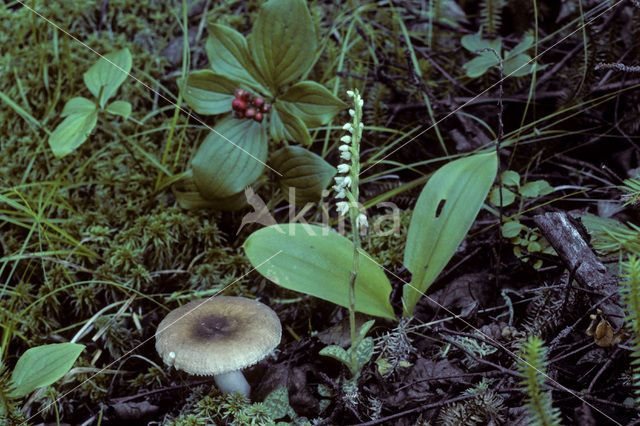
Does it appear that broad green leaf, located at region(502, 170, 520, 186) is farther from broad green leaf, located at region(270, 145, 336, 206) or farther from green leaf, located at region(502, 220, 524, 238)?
broad green leaf, located at region(270, 145, 336, 206)

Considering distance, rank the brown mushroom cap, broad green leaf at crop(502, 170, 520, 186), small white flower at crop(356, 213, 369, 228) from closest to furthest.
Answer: small white flower at crop(356, 213, 369, 228) < the brown mushroom cap < broad green leaf at crop(502, 170, 520, 186)

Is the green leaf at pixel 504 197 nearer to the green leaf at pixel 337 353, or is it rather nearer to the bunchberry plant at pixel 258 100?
the bunchberry plant at pixel 258 100

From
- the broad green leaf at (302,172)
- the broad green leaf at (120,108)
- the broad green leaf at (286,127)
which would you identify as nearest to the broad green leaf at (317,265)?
the broad green leaf at (302,172)

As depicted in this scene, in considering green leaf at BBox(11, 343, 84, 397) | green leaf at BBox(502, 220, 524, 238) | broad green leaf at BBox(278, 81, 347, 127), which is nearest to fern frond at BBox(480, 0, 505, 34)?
broad green leaf at BBox(278, 81, 347, 127)

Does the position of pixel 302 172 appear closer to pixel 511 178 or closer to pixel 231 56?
pixel 231 56

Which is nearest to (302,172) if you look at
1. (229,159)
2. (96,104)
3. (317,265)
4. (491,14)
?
(229,159)

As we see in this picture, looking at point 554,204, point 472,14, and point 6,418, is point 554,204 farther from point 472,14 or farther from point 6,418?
point 6,418
